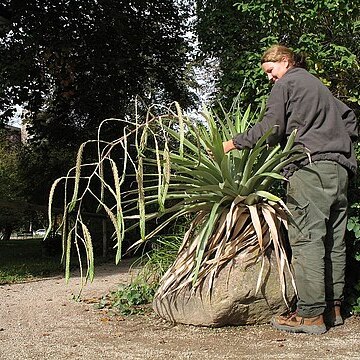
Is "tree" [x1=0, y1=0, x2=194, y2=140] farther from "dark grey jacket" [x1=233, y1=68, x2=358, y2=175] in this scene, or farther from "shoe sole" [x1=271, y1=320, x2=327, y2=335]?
"shoe sole" [x1=271, y1=320, x2=327, y2=335]

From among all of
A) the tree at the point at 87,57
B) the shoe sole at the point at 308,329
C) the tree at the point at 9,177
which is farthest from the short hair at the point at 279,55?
the tree at the point at 9,177

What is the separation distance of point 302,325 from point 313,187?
921 mm

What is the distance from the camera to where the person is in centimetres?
402

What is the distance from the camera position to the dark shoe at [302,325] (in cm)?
400

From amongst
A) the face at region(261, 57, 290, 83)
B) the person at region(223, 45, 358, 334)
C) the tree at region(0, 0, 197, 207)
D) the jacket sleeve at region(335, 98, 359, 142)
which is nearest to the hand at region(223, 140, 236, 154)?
the person at region(223, 45, 358, 334)

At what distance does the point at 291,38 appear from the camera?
6.09 meters

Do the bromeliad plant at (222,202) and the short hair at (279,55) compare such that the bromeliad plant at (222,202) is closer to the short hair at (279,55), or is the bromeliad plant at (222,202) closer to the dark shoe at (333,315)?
the dark shoe at (333,315)

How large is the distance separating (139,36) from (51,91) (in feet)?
7.50

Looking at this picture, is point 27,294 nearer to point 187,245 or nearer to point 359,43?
point 187,245

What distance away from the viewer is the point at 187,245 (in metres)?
4.80

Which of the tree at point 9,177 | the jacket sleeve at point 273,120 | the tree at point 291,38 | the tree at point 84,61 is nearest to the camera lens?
the jacket sleeve at point 273,120

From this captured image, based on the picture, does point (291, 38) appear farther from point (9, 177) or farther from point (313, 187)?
point (9, 177)

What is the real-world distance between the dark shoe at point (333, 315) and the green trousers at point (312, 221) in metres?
0.14

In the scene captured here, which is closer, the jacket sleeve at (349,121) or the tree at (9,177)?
the jacket sleeve at (349,121)
